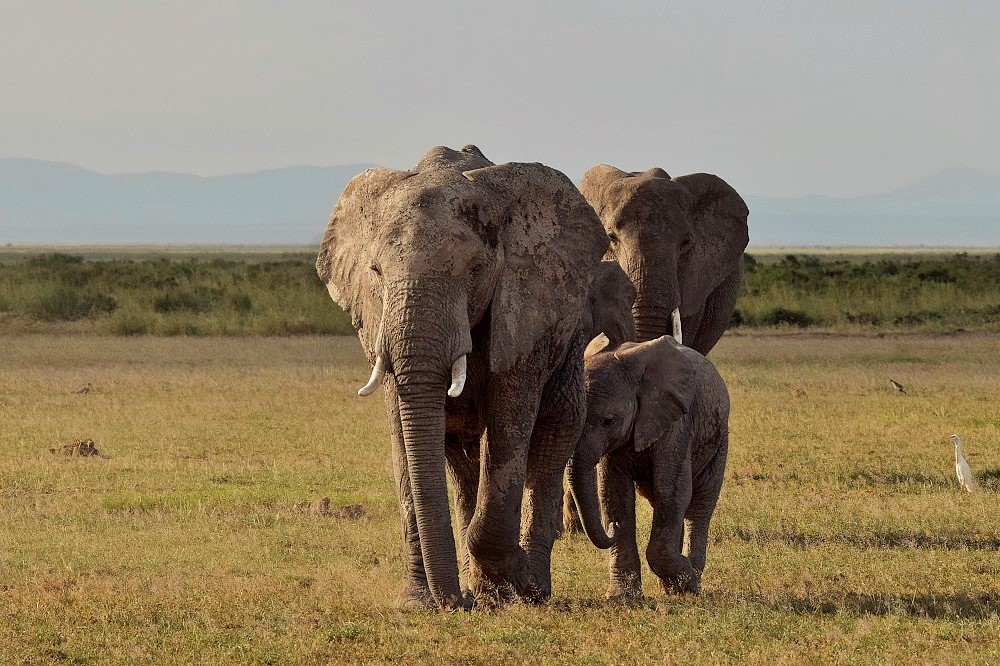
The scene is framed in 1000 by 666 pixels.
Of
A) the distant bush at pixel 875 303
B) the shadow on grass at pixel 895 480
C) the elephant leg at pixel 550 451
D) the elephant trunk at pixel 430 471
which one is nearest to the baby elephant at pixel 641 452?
the elephant leg at pixel 550 451

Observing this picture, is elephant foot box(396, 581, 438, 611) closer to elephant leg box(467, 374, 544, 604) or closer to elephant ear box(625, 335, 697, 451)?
elephant leg box(467, 374, 544, 604)

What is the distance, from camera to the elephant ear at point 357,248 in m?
7.30

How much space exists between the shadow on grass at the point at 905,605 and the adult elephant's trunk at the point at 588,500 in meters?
0.95

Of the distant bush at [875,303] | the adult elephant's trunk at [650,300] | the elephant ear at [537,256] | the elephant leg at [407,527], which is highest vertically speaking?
the elephant ear at [537,256]

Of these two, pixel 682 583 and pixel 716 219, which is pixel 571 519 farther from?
pixel 716 219

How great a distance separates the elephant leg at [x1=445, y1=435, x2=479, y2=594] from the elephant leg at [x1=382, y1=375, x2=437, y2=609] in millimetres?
306

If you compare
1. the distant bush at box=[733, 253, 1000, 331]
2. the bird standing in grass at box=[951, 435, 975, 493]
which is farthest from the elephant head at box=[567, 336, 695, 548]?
the distant bush at box=[733, 253, 1000, 331]

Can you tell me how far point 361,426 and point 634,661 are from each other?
9.92 metres

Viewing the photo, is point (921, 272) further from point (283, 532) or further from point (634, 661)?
point (634, 661)

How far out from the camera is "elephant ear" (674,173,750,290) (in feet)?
42.5

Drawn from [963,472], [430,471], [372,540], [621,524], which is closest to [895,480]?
[963,472]

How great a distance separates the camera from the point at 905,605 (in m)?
8.06

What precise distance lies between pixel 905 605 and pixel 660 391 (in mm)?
1701

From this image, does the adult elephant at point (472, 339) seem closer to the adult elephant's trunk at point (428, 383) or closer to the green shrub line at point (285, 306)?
the adult elephant's trunk at point (428, 383)
